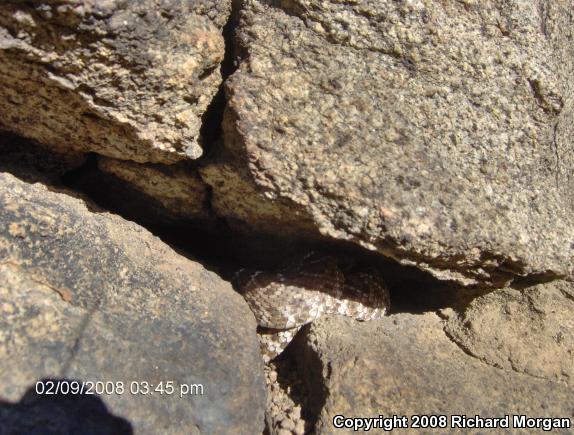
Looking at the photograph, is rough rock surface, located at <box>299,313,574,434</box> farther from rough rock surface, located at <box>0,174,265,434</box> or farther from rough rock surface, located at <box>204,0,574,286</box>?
rough rock surface, located at <box>204,0,574,286</box>

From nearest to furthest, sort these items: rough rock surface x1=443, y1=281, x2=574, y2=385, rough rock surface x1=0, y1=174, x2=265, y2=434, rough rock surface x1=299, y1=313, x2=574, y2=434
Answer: rough rock surface x1=0, y1=174, x2=265, y2=434 → rough rock surface x1=299, y1=313, x2=574, y2=434 → rough rock surface x1=443, y1=281, x2=574, y2=385

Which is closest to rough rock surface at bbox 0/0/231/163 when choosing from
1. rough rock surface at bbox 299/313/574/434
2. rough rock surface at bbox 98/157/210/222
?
rough rock surface at bbox 98/157/210/222

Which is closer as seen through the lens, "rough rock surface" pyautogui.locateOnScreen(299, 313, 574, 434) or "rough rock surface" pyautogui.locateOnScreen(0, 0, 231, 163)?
"rough rock surface" pyautogui.locateOnScreen(0, 0, 231, 163)

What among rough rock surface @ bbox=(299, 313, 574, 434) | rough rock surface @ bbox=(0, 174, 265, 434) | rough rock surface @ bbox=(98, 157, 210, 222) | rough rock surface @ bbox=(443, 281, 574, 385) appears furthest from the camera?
rough rock surface @ bbox=(443, 281, 574, 385)

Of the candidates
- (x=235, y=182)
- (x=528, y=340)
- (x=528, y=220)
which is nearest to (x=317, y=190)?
(x=235, y=182)

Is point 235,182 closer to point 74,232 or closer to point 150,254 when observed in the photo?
point 150,254

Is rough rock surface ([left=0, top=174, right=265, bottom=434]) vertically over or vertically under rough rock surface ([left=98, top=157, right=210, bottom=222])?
under
